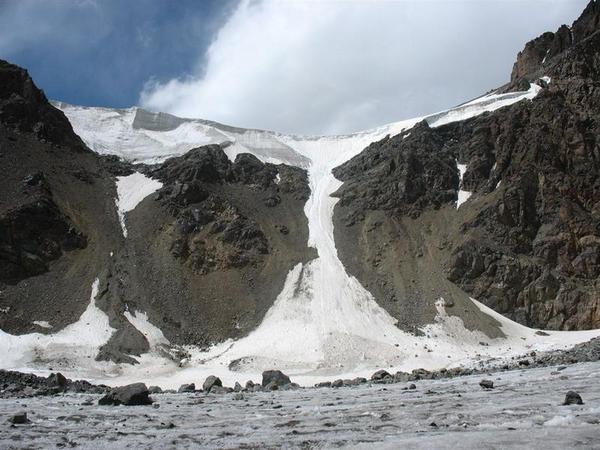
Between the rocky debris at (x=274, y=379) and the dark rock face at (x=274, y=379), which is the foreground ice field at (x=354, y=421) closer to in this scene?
the rocky debris at (x=274, y=379)

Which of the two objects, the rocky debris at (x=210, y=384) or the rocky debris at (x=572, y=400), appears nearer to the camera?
the rocky debris at (x=572, y=400)

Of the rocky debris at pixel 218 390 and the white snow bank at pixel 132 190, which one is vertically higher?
the white snow bank at pixel 132 190

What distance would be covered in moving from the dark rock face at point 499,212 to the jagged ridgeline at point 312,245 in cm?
22

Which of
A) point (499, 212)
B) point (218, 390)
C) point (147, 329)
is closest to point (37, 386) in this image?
point (218, 390)

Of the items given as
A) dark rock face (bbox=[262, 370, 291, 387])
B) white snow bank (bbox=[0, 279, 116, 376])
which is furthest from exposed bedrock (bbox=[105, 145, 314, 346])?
dark rock face (bbox=[262, 370, 291, 387])

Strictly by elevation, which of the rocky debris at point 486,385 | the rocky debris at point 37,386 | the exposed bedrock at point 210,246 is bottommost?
the rocky debris at point 486,385

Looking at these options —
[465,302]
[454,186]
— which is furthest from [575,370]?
[454,186]

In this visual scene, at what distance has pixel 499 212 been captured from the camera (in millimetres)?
62469

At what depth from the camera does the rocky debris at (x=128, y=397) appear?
68.6 ft

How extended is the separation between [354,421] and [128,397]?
11.1 m

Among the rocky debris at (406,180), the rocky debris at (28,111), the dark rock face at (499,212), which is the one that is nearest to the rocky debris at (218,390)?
the dark rock face at (499,212)

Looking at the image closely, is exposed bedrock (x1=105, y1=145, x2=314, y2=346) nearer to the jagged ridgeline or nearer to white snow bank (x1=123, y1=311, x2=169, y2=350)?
the jagged ridgeline

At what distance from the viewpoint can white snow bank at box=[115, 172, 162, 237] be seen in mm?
69500

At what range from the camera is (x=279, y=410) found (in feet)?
57.3
